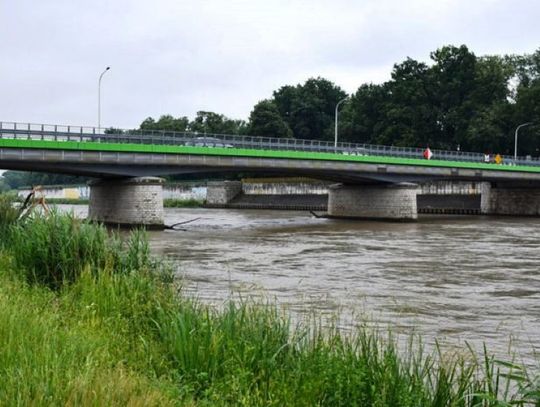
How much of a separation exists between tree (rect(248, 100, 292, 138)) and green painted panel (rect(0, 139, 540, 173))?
5131 cm

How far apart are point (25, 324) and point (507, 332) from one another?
9.95 meters

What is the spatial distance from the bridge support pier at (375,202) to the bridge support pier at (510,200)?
62.6 ft

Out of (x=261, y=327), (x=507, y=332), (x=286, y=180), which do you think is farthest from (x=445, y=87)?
(x=261, y=327)

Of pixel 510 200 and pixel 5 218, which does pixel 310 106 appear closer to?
pixel 510 200

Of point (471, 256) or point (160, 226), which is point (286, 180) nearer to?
point (160, 226)

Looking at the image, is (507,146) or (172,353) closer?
(172,353)

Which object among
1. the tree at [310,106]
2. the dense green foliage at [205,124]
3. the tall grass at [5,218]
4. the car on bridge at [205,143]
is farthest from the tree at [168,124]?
the tall grass at [5,218]

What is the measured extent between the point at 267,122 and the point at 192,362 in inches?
4610

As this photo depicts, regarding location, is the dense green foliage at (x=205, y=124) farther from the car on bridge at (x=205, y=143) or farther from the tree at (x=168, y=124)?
the car on bridge at (x=205, y=143)

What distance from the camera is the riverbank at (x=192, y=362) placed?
6.37 m

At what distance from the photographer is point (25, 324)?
8281 millimetres

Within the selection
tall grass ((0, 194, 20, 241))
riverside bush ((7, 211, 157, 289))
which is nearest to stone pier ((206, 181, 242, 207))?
tall grass ((0, 194, 20, 241))

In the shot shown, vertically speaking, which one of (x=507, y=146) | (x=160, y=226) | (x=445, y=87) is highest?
(x=445, y=87)

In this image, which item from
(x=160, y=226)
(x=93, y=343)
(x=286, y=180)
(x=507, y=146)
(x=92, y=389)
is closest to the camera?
(x=92, y=389)
